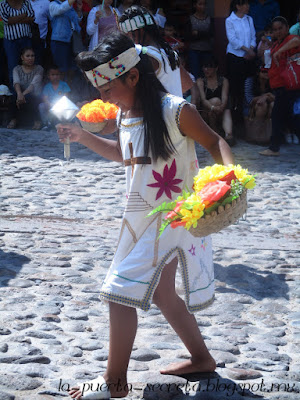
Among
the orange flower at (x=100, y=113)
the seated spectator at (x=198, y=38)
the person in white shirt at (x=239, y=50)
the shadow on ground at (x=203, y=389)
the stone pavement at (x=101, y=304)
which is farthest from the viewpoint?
the seated spectator at (x=198, y=38)

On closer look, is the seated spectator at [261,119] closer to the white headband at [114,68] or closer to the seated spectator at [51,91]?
the seated spectator at [51,91]

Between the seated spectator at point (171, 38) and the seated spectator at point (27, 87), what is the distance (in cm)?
241

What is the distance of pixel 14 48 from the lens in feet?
41.0

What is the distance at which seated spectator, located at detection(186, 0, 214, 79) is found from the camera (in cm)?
1225

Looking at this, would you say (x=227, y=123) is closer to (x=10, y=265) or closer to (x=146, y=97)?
(x=10, y=265)

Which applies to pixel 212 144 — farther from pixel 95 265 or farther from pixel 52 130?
pixel 52 130

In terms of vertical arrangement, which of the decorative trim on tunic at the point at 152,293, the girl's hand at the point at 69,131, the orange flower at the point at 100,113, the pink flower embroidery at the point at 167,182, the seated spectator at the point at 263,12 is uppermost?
the seated spectator at the point at 263,12

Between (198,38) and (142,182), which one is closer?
(142,182)

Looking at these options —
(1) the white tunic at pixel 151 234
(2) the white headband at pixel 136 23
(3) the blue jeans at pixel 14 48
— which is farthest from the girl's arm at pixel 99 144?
(3) the blue jeans at pixel 14 48

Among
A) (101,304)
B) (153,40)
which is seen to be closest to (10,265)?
(101,304)

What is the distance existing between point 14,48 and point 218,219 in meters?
10.3

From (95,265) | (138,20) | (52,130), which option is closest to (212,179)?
(138,20)

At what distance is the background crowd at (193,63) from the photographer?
38.0ft

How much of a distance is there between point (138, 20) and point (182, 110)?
6.46ft
